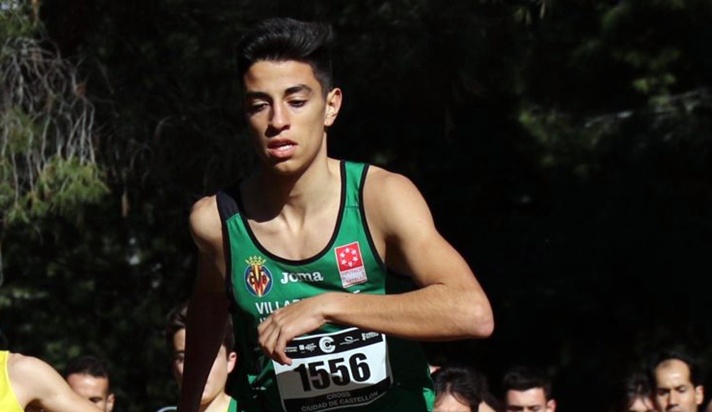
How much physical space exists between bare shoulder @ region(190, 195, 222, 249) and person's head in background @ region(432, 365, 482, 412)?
12.5 feet

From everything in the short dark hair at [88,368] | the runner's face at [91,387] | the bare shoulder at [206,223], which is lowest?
the runner's face at [91,387]

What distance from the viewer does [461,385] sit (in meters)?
8.86

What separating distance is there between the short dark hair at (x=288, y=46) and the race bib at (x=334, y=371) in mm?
804

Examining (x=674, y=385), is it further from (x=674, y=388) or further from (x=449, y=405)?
(x=449, y=405)

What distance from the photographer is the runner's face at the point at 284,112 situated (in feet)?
16.2

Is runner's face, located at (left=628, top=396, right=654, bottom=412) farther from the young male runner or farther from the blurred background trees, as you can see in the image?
the young male runner

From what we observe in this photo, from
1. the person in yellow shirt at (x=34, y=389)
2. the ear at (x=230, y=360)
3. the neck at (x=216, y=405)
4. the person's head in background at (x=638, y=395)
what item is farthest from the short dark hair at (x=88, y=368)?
the person's head in background at (x=638, y=395)

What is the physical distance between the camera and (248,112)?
16.4 ft

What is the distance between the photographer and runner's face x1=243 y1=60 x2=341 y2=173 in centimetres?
493

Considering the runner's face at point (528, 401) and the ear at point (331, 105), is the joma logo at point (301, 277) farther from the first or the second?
the runner's face at point (528, 401)

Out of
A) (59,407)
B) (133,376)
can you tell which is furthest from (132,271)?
(59,407)

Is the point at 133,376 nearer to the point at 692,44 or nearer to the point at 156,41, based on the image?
the point at 156,41

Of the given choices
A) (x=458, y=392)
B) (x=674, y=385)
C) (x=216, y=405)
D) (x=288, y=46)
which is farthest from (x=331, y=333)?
(x=674, y=385)

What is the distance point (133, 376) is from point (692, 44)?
636cm
